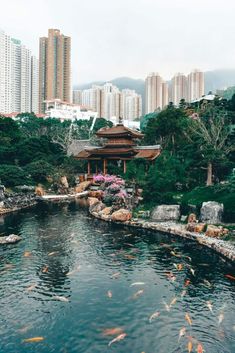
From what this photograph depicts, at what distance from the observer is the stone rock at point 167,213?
2898cm

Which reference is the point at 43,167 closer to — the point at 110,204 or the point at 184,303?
the point at 110,204

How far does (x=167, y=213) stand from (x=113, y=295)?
48.2ft

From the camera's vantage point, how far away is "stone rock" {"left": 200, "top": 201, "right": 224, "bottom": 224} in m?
26.3

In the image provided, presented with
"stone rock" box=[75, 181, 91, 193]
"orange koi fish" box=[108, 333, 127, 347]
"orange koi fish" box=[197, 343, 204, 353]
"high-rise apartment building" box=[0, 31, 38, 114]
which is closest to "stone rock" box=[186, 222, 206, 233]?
"orange koi fish" box=[197, 343, 204, 353]

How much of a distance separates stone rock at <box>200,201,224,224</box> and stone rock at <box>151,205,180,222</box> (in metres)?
2.65

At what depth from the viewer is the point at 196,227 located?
25.1 metres

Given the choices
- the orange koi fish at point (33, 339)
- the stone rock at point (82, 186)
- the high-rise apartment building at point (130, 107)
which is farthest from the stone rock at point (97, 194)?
the high-rise apartment building at point (130, 107)

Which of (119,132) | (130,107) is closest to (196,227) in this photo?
(119,132)

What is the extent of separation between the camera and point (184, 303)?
14.5 m

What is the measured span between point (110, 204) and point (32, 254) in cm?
1561

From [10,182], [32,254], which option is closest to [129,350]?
[32,254]

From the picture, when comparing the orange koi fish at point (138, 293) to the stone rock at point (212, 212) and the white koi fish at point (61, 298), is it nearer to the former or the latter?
the white koi fish at point (61, 298)

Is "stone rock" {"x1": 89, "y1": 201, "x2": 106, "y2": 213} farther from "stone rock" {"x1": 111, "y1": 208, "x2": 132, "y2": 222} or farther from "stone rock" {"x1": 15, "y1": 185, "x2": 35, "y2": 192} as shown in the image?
"stone rock" {"x1": 15, "y1": 185, "x2": 35, "y2": 192}

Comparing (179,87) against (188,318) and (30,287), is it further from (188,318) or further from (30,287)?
(188,318)
